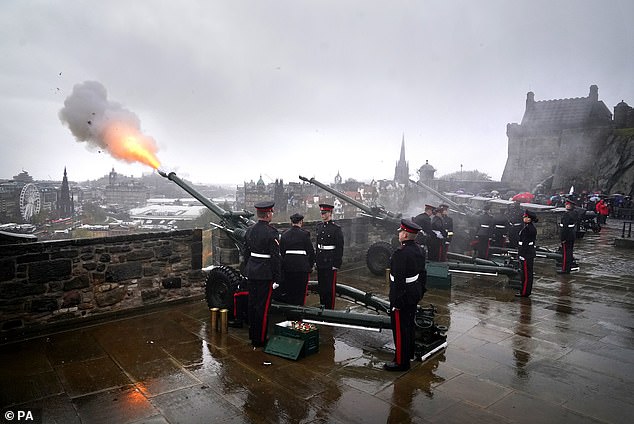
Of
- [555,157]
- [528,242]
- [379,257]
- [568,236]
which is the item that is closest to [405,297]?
[528,242]

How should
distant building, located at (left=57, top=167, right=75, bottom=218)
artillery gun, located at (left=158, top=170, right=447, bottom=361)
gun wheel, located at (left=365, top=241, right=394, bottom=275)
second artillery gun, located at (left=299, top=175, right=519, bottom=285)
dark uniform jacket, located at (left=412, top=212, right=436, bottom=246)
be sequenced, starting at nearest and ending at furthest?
artillery gun, located at (left=158, top=170, right=447, bottom=361) < second artillery gun, located at (left=299, top=175, right=519, bottom=285) < dark uniform jacket, located at (left=412, top=212, right=436, bottom=246) < gun wheel, located at (left=365, top=241, right=394, bottom=275) < distant building, located at (left=57, top=167, right=75, bottom=218)

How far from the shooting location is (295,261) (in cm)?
602

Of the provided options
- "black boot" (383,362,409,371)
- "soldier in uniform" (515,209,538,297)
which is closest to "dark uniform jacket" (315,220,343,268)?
"black boot" (383,362,409,371)

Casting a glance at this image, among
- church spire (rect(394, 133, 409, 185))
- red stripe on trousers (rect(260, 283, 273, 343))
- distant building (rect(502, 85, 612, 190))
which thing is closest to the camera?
red stripe on trousers (rect(260, 283, 273, 343))

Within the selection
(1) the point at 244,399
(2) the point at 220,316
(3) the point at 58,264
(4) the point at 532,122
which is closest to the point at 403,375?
(1) the point at 244,399

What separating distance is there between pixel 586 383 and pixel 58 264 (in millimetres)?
6705

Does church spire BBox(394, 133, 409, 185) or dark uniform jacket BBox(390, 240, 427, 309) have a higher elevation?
church spire BBox(394, 133, 409, 185)

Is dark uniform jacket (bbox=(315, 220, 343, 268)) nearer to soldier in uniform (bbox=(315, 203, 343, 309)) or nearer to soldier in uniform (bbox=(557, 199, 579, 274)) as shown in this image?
soldier in uniform (bbox=(315, 203, 343, 309))

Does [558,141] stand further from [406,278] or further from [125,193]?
[125,193]

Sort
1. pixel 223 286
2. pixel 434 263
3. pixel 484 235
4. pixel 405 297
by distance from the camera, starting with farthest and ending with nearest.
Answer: pixel 484 235, pixel 434 263, pixel 223 286, pixel 405 297

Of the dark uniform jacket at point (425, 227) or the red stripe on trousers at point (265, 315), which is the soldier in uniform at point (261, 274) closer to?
the red stripe on trousers at point (265, 315)

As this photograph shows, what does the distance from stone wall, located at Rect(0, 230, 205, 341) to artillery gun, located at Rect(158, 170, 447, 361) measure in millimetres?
840

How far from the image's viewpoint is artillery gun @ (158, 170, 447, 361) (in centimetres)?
505

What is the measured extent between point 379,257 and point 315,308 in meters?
4.27
